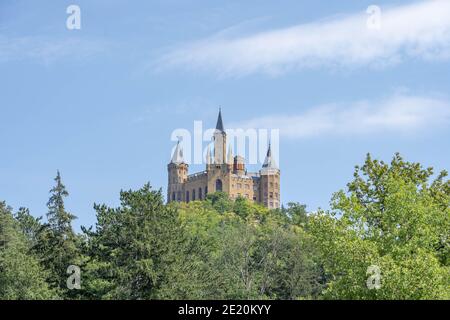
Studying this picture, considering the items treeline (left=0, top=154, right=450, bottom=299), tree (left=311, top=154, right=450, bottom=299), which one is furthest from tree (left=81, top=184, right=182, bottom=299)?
tree (left=311, top=154, right=450, bottom=299)

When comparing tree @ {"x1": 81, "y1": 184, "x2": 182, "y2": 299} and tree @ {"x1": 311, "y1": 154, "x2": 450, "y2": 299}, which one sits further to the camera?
tree @ {"x1": 81, "y1": 184, "x2": 182, "y2": 299}

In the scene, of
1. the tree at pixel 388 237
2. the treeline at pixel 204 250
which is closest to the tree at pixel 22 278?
the treeline at pixel 204 250

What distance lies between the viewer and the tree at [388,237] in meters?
36.5

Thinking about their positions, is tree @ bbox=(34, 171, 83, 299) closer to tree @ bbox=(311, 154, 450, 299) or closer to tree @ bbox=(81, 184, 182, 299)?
tree @ bbox=(81, 184, 182, 299)

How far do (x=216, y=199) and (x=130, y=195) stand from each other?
139 meters

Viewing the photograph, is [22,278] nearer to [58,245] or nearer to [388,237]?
[58,245]

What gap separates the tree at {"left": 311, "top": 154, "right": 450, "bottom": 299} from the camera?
3650 cm

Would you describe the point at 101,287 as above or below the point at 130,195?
below

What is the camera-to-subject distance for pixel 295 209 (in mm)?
168125

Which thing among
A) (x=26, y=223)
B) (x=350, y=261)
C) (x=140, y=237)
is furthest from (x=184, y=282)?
(x=26, y=223)

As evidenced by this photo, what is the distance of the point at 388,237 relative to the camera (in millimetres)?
39562
